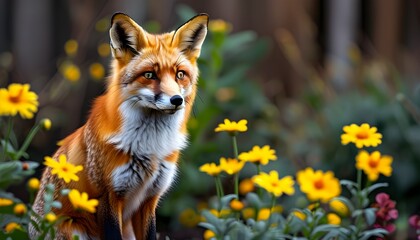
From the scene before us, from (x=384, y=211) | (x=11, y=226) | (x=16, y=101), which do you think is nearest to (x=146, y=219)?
(x=11, y=226)

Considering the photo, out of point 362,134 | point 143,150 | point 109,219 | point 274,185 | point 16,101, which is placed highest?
point 362,134

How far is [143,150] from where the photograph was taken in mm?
3844

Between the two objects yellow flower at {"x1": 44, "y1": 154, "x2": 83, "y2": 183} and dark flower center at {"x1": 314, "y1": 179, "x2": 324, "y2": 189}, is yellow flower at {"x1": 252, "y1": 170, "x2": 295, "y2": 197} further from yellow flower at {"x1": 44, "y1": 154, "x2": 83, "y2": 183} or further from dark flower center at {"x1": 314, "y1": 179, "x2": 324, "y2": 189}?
yellow flower at {"x1": 44, "y1": 154, "x2": 83, "y2": 183}

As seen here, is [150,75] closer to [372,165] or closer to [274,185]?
[274,185]

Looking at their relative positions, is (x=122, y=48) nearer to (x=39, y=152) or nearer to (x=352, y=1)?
(x=39, y=152)

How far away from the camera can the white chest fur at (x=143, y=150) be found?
150 inches

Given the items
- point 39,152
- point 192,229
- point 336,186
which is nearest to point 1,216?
point 336,186

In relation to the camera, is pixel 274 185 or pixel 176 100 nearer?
pixel 176 100

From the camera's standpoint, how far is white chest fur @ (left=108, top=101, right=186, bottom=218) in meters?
3.81

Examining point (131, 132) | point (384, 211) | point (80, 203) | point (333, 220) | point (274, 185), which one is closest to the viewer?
point (80, 203)

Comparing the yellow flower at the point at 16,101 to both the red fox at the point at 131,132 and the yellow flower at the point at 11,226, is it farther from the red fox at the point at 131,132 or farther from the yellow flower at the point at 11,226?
the yellow flower at the point at 11,226

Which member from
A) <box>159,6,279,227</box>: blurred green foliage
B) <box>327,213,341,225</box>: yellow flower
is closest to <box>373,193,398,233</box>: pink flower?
<box>327,213,341,225</box>: yellow flower

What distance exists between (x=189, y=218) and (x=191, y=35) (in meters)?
2.64

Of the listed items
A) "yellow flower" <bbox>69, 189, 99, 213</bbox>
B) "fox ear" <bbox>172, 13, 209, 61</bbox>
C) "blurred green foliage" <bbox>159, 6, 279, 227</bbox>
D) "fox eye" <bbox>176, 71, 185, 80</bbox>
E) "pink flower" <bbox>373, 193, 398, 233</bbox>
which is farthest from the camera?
"blurred green foliage" <bbox>159, 6, 279, 227</bbox>
